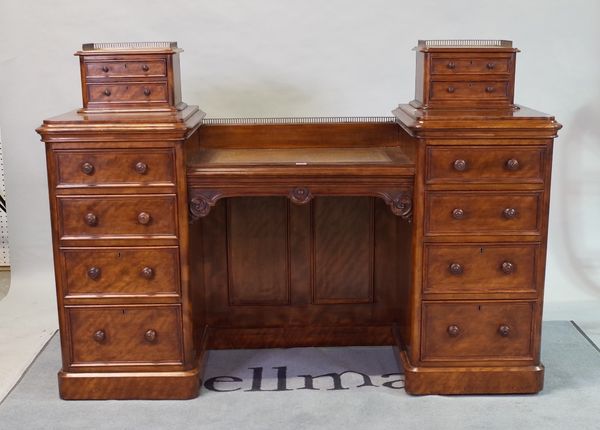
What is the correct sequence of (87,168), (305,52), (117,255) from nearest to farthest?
(87,168), (117,255), (305,52)

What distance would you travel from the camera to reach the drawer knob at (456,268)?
3098 millimetres

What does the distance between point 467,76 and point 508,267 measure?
73 centimetres

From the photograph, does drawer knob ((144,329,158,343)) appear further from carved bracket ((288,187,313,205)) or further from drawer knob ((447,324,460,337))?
drawer knob ((447,324,460,337))

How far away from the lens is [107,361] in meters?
3.17

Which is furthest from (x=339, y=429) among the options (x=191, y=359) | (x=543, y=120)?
(x=543, y=120)

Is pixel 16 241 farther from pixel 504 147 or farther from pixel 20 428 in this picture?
pixel 504 147

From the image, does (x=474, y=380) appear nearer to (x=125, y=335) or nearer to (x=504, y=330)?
(x=504, y=330)

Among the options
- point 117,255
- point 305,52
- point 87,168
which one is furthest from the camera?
point 305,52

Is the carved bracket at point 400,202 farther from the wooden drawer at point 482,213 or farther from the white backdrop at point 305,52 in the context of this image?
the white backdrop at point 305,52

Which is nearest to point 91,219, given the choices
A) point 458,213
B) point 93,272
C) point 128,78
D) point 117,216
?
point 117,216

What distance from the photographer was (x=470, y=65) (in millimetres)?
3145

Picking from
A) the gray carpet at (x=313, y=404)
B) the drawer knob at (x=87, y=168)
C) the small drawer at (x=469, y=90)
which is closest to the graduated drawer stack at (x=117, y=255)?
A: the drawer knob at (x=87, y=168)

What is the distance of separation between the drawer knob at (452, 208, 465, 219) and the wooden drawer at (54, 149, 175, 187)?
1.02m

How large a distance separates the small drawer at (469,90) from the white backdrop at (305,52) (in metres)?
1.06
